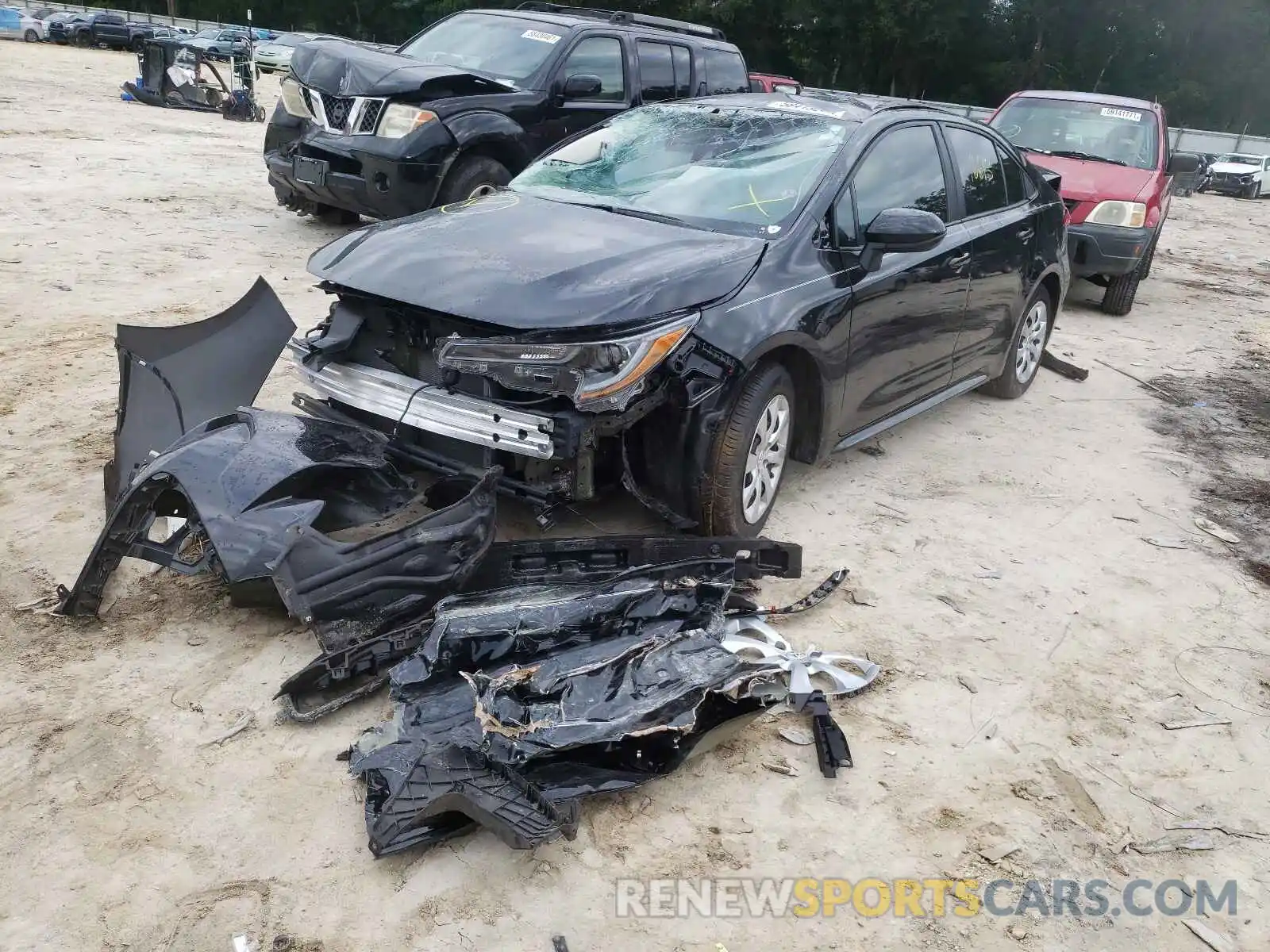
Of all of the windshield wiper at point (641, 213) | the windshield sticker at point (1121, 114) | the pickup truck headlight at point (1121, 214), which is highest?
the windshield sticker at point (1121, 114)

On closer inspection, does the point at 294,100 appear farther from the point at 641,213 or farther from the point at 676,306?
the point at 676,306

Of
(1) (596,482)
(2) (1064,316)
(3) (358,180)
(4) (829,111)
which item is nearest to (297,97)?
(3) (358,180)

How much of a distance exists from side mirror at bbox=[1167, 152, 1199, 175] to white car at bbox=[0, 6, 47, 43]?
3816 cm

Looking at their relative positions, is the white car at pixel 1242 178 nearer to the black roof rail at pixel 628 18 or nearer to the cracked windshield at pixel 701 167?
the black roof rail at pixel 628 18

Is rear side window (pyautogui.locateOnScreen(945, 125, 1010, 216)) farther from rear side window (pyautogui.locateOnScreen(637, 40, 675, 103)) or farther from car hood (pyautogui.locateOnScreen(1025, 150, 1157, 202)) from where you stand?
rear side window (pyautogui.locateOnScreen(637, 40, 675, 103))

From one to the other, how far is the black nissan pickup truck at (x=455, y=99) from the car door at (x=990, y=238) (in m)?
3.63

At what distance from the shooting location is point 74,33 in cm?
3472

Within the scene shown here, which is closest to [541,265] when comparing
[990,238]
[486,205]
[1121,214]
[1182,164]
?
[486,205]

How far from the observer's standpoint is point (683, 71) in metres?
9.60

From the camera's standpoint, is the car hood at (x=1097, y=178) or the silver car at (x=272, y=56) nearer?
the car hood at (x=1097, y=178)

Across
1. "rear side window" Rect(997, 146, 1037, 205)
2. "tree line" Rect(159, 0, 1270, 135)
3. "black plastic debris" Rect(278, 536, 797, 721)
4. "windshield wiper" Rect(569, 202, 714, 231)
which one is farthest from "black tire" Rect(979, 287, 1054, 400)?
"tree line" Rect(159, 0, 1270, 135)

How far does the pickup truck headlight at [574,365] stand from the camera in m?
3.43

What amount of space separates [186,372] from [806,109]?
10.5 feet

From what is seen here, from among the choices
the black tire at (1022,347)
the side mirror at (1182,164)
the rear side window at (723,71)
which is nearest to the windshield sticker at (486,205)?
the black tire at (1022,347)
